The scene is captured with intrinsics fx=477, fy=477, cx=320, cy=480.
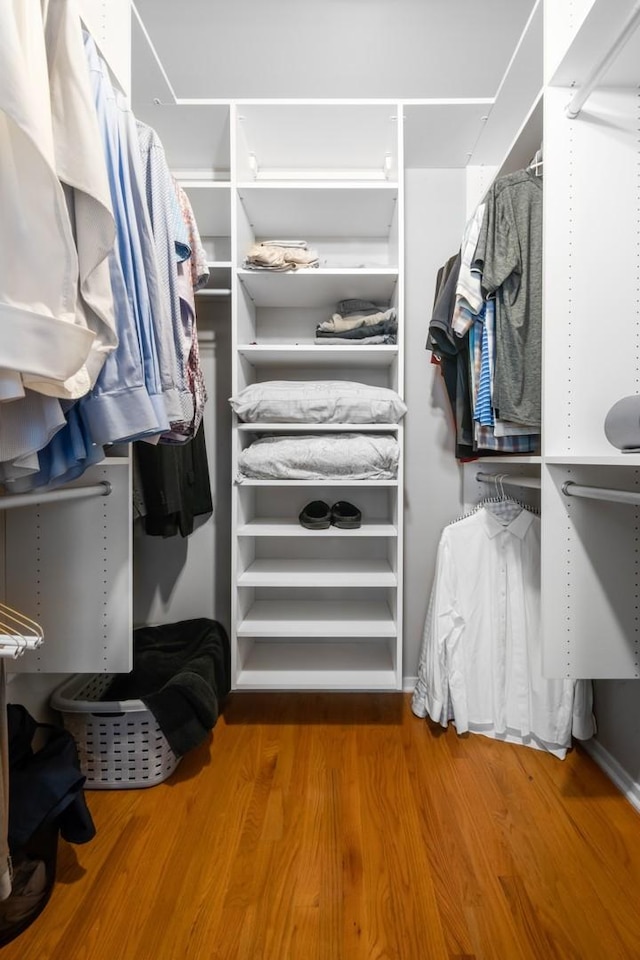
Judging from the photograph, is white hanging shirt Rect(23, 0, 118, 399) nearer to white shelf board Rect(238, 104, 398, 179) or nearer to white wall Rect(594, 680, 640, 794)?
white shelf board Rect(238, 104, 398, 179)

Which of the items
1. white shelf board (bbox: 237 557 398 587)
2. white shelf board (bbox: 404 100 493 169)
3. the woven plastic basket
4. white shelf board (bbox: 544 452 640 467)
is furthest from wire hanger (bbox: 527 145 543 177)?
the woven plastic basket

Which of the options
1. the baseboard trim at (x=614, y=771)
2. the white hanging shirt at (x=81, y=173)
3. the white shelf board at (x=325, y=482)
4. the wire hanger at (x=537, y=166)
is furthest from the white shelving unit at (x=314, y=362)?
the white hanging shirt at (x=81, y=173)

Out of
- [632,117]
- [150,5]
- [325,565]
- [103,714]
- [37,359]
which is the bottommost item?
[103,714]

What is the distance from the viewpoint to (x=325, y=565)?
6.25 feet

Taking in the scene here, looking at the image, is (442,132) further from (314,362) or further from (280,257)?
(314,362)

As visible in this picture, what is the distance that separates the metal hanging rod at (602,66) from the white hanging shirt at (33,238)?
1.09m

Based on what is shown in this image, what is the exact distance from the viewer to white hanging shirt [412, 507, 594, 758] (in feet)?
5.43

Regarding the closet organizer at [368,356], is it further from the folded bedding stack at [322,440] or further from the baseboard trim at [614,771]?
the baseboard trim at [614,771]

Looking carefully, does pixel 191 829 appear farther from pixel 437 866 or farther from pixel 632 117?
pixel 632 117

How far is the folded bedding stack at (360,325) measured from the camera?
170 centimetres

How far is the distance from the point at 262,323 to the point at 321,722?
64.2 inches

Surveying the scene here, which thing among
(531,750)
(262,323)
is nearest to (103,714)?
(531,750)

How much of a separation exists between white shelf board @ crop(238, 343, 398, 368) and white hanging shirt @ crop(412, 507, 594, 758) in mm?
697

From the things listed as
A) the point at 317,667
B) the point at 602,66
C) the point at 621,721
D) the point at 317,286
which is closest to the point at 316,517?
A: the point at 317,667
